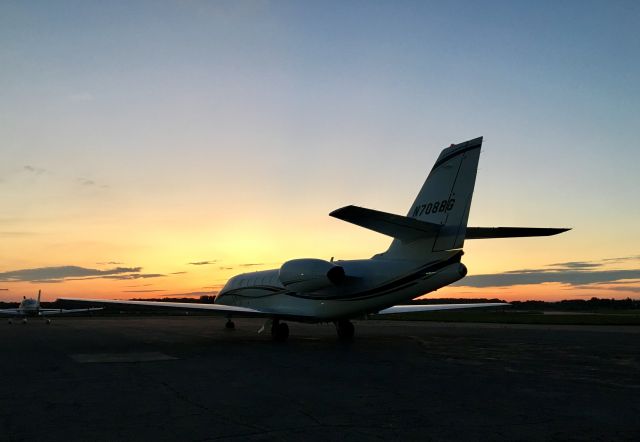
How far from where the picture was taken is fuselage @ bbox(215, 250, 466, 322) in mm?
15281

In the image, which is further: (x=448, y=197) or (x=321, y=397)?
(x=448, y=197)

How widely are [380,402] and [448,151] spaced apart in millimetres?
10248

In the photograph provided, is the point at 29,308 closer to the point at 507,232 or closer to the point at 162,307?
the point at 162,307

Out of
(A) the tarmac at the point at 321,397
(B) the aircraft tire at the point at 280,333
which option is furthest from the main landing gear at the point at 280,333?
(A) the tarmac at the point at 321,397

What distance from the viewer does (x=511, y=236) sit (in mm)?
14789

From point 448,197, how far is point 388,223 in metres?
2.39

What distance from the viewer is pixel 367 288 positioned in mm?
17328

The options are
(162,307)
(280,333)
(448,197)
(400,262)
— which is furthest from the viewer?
(280,333)

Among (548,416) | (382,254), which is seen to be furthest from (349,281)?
(548,416)

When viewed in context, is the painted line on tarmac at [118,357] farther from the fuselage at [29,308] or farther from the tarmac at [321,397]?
the fuselage at [29,308]

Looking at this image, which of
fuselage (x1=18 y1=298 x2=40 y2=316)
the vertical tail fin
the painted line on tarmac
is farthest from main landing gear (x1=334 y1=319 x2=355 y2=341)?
fuselage (x1=18 y1=298 x2=40 y2=316)

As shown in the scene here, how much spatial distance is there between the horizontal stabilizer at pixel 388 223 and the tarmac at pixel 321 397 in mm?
3359

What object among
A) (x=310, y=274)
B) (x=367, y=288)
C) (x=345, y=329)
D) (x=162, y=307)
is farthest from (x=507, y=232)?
(x=162, y=307)

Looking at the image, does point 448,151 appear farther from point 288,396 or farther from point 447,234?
point 288,396
